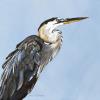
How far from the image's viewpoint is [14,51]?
2115mm

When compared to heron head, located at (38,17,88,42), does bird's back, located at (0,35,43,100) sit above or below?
below

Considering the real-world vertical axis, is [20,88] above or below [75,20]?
below

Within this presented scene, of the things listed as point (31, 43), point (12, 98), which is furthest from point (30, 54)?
point (12, 98)

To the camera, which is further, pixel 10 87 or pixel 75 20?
pixel 75 20

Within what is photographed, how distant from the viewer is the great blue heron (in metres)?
2.03

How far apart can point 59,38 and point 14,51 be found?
0.20 meters

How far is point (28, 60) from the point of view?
2041 mm

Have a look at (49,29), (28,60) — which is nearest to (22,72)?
(28,60)

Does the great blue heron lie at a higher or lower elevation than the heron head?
lower

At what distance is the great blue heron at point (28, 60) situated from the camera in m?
2.03

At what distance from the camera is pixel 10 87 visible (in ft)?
6.66

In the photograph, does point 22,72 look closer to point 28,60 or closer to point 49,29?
point 28,60

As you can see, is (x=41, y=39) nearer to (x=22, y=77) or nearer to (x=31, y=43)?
(x=31, y=43)

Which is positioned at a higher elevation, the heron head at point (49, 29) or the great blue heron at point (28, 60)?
the heron head at point (49, 29)
